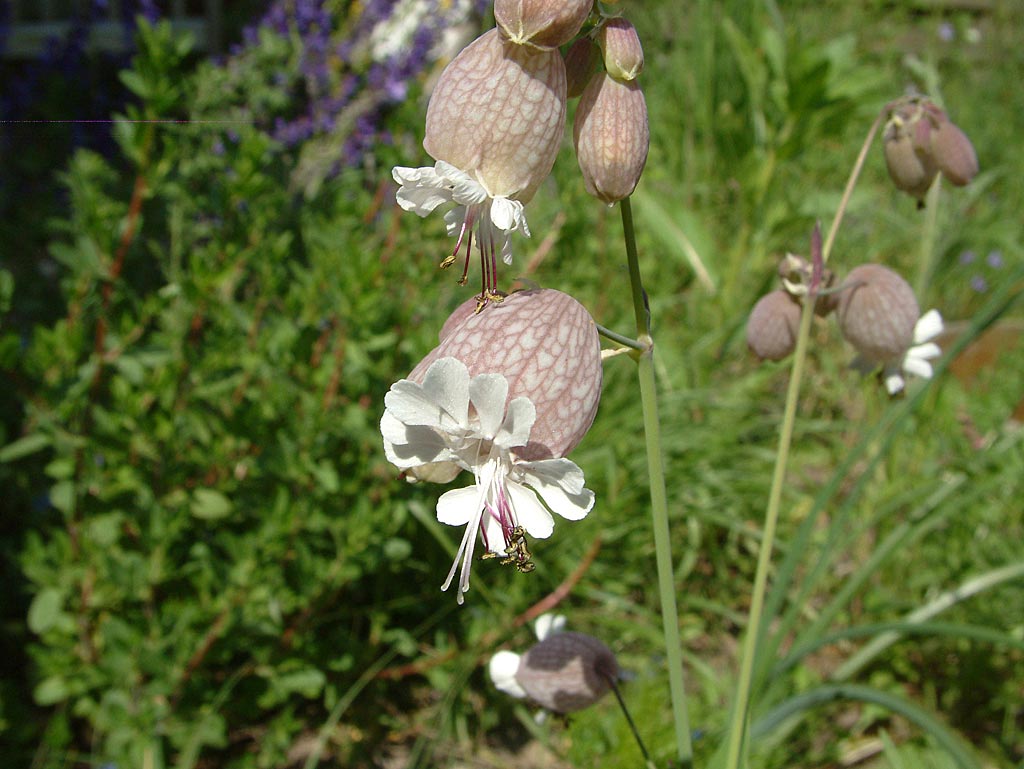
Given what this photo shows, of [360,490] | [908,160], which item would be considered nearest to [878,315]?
[908,160]

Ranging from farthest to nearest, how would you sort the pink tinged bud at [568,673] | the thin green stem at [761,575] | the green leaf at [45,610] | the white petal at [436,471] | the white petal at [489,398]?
1. the green leaf at [45,610]
2. the pink tinged bud at [568,673]
3. the thin green stem at [761,575]
4. the white petal at [436,471]
5. the white petal at [489,398]

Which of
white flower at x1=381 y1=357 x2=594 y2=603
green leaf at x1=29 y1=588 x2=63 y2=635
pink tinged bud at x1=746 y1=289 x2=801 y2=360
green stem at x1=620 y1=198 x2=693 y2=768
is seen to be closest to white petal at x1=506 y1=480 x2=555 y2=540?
white flower at x1=381 y1=357 x2=594 y2=603

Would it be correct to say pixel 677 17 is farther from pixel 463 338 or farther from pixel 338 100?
pixel 463 338

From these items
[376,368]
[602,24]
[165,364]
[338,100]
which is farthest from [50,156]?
[602,24]

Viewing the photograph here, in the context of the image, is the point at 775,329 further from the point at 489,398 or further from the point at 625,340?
the point at 489,398

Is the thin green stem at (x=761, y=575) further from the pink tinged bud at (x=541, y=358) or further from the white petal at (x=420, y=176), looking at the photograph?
the white petal at (x=420, y=176)

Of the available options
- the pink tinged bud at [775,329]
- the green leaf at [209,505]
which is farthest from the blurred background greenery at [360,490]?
the pink tinged bud at [775,329]
